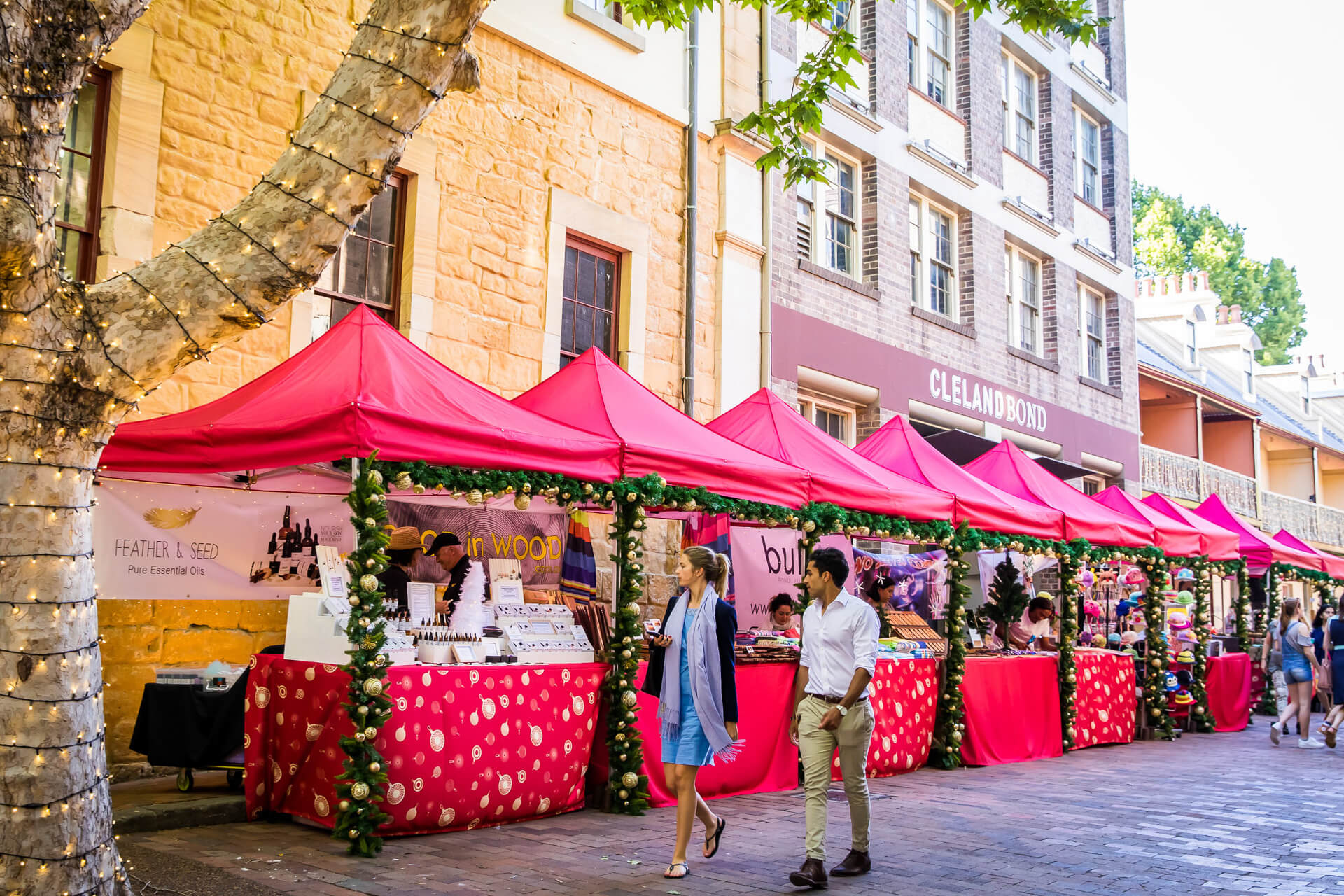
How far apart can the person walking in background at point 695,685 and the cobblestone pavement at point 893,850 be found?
0.44m

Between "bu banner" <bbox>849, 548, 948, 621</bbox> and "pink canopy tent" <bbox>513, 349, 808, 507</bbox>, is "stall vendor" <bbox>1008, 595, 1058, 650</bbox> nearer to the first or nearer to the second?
"bu banner" <bbox>849, 548, 948, 621</bbox>

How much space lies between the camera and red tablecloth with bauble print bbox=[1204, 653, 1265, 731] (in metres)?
16.0

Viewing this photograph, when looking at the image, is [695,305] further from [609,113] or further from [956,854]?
[956,854]

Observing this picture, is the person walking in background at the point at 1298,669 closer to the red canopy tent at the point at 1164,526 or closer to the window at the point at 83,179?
the red canopy tent at the point at 1164,526

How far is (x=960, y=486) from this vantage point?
11.7 metres

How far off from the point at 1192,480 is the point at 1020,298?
28.5 feet

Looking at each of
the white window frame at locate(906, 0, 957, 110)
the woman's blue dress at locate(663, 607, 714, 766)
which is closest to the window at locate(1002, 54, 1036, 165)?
the white window frame at locate(906, 0, 957, 110)

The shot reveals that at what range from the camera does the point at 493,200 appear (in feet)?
35.0

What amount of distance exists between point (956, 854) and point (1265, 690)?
586 inches

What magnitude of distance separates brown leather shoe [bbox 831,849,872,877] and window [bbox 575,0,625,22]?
8615mm

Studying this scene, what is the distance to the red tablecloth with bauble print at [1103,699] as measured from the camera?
508 inches

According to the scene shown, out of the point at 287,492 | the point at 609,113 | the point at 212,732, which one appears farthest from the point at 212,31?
the point at 212,732

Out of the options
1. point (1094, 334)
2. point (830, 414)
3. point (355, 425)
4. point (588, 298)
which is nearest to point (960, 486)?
point (830, 414)

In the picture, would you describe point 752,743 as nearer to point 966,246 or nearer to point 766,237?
point 766,237
